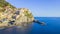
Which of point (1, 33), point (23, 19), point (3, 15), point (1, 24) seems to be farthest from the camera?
point (23, 19)

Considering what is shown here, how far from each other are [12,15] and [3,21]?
34.2m

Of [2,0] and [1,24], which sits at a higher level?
[2,0]

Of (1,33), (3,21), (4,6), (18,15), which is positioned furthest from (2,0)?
(1,33)

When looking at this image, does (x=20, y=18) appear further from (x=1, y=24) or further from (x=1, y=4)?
(x=1, y=24)

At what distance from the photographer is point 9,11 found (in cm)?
17175

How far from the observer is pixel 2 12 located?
157 m

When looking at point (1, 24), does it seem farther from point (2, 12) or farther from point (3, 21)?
point (2, 12)

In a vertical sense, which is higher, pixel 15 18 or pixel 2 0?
pixel 2 0

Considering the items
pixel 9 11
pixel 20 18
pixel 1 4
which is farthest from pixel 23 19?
pixel 1 4

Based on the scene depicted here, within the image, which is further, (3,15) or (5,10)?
(5,10)

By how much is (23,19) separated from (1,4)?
31927 millimetres

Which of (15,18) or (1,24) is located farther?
(15,18)

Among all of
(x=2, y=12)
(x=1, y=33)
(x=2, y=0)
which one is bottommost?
(x=1, y=33)

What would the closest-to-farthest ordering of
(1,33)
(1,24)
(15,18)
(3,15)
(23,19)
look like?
1. (1,33)
2. (1,24)
3. (3,15)
4. (15,18)
5. (23,19)
